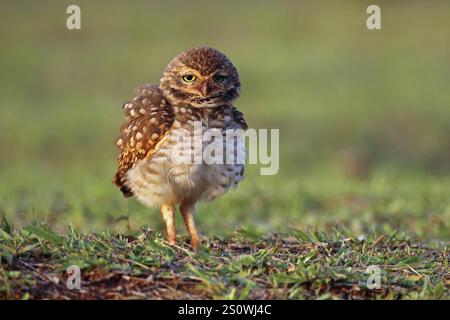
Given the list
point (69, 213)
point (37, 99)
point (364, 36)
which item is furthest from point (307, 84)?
point (69, 213)

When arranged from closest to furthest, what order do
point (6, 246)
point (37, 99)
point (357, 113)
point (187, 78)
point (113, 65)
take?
point (6, 246) < point (187, 78) < point (357, 113) < point (37, 99) < point (113, 65)

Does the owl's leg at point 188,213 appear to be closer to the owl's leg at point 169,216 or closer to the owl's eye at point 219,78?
the owl's leg at point 169,216

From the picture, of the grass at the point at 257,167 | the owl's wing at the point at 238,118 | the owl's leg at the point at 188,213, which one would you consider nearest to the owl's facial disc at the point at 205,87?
the owl's wing at the point at 238,118

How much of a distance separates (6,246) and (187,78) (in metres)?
1.67

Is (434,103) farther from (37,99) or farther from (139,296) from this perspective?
(139,296)

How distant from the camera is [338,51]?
52.9 ft

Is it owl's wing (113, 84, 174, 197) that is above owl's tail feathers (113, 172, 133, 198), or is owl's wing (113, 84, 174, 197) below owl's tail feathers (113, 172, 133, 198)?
above

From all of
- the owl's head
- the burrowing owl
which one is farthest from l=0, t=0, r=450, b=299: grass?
the owl's head

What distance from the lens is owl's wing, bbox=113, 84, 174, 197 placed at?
4.93m

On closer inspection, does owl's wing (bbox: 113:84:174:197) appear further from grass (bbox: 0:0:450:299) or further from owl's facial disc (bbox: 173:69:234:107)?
grass (bbox: 0:0:450:299)

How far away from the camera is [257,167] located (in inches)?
405

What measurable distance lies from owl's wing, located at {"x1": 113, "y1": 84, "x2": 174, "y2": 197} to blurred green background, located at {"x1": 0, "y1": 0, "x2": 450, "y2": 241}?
40cm

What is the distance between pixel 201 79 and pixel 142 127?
0.48m

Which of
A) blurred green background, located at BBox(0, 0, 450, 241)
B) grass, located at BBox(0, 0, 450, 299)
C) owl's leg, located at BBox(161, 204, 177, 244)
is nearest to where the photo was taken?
grass, located at BBox(0, 0, 450, 299)
